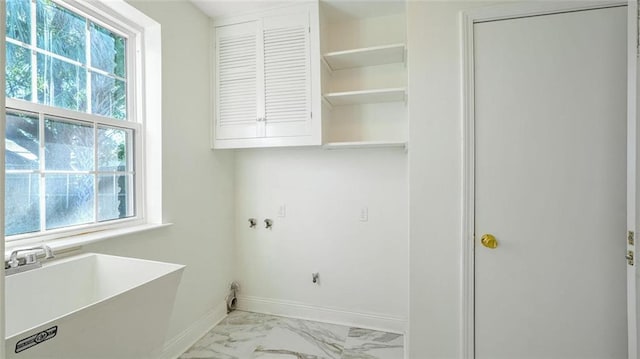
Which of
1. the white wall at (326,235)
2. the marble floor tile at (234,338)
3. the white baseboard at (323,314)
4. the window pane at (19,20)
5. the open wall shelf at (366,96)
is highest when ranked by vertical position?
the window pane at (19,20)

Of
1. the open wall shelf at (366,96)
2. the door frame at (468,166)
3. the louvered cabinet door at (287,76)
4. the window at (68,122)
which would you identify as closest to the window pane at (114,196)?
the window at (68,122)

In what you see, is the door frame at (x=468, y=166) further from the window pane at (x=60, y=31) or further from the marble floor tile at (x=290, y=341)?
the window pane at (x=60, y=31)

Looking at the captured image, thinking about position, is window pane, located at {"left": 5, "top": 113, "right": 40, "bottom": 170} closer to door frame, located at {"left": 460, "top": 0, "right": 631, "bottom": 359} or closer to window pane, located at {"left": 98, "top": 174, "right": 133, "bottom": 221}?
window pane, located at {"left": 98, "top": 174, "right": 133, "bottom": 221}

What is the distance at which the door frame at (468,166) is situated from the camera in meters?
1.46

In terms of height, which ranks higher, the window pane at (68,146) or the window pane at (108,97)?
the window pane at (108,97)

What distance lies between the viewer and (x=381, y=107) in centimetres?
231

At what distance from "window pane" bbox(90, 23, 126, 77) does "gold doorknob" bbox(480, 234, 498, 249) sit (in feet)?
7.79

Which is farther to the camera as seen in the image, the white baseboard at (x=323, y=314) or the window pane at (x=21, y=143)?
the white baseboard at (x=323, y=314)

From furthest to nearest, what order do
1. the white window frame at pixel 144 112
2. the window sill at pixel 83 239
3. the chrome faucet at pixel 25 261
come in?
the white window frame at pixel 144 112 → the window sill at pixel 83 239 → the chrome faucet at pixel 25 261

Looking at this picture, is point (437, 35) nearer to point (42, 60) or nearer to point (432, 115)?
point (432, 115)

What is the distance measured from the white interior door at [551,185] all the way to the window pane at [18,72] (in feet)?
7.26

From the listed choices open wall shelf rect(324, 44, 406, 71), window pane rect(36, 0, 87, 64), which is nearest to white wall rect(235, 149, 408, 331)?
open wall shelf rect(324, 44, 406, 71)

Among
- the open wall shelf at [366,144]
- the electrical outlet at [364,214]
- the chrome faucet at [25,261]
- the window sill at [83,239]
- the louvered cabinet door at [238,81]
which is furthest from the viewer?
the electrical outlet at [364,214]

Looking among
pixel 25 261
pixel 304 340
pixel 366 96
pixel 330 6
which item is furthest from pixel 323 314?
pixel 330 6
